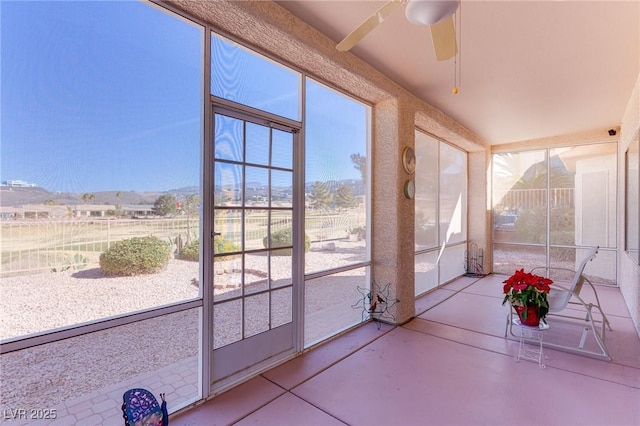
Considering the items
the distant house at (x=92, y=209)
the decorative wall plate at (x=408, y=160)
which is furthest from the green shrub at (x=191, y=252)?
the decorative wall plate at (x=408, y=160)

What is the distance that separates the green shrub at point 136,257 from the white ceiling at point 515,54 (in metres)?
1.92

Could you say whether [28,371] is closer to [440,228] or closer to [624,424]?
[624,424]

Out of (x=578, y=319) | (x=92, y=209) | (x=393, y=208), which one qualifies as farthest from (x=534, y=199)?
(x=92, y=209)

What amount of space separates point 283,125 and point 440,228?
3785mm

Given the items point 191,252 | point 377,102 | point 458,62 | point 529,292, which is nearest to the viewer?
point 191,252

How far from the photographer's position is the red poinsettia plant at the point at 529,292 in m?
2.71

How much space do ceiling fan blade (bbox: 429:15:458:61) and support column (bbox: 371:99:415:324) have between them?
162 cm

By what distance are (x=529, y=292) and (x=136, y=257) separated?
312cm

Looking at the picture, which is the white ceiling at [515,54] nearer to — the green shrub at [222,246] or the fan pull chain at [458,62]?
the fan pull chain at [458,62]

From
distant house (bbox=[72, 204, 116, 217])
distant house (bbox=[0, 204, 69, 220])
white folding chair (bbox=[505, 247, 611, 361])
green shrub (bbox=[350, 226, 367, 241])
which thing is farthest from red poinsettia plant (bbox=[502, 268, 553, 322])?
distant house (bbox=[0, 204, 69, 220])

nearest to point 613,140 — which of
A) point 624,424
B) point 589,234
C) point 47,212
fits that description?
point 589,234

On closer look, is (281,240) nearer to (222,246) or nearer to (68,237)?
(222,246)

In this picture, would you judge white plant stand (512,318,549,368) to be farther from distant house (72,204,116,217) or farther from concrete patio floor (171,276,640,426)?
distant house (72,204,116,217)

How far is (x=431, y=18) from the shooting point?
1.51 m
